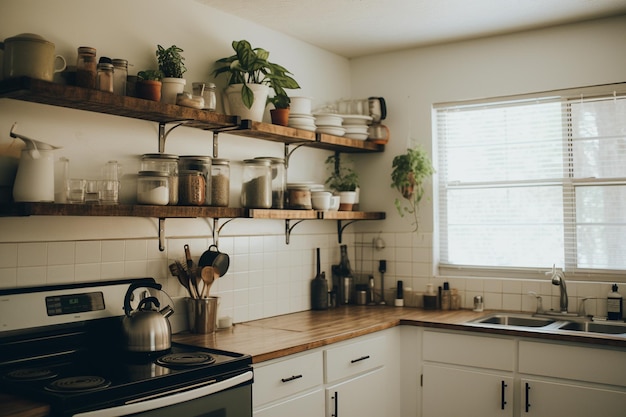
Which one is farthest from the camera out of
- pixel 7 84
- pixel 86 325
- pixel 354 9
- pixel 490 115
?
pixel 490 115

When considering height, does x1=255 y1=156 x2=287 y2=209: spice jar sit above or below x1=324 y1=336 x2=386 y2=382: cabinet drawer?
above

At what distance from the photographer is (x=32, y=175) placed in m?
2.41

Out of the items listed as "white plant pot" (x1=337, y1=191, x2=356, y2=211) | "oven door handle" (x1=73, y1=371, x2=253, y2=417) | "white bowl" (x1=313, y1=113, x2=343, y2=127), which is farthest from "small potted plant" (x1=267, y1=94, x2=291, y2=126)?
"oven door handle" (x1=73, y1=371, x2=253, y2=417)

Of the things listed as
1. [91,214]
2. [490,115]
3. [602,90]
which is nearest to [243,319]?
[91,214]

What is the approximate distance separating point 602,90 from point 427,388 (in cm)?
206

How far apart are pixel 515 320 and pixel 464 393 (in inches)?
24.2

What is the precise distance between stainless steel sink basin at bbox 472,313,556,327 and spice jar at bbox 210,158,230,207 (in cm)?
167

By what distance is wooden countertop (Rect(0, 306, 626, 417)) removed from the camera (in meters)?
2.90

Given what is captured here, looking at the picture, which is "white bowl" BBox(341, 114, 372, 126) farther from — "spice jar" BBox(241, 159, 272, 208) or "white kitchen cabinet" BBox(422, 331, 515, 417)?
"white kitchen cabinet" BBox(422, 331, 515, 417)

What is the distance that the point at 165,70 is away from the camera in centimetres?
302

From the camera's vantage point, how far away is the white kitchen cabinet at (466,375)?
11.0 ft

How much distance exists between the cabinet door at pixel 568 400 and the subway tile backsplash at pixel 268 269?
680 millimetres

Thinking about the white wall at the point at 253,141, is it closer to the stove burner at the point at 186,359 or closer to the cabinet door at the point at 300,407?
the stove burner at the point at 186,359

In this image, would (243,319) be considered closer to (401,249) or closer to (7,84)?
(401,249)
